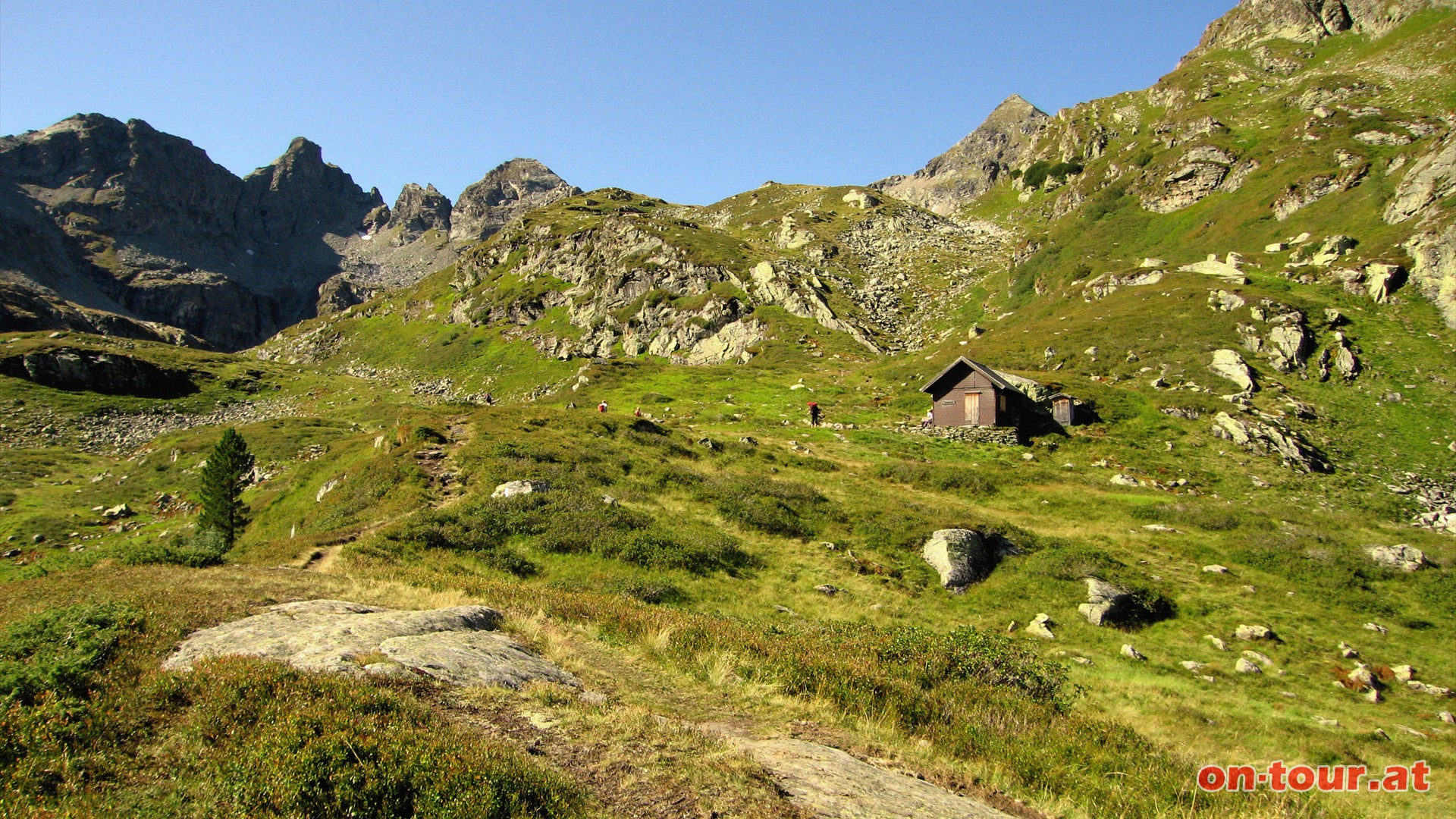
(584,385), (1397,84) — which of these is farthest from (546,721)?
(1397,84)

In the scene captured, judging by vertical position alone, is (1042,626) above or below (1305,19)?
below

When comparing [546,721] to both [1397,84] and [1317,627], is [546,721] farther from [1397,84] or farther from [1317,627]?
[1397,84]

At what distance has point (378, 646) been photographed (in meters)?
9.88

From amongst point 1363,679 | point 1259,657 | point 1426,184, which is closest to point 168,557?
point 1259,657

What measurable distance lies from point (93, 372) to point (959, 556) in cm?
9940

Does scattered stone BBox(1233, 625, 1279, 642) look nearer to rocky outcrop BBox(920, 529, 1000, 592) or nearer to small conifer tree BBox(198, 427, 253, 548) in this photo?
rocky outcrop BBox(920, 529, 1000, 592)

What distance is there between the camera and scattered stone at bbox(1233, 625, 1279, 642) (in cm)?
1856

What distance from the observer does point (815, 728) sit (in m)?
9.34

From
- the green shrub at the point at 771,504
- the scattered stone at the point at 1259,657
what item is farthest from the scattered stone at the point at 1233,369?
the green shrub at the point at 771,504

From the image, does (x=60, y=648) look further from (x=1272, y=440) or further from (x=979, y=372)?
(x=1272, y=440)

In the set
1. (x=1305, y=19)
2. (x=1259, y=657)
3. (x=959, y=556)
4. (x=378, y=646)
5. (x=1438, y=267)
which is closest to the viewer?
(x=378, y=646)

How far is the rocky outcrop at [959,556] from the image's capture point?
2269 cm

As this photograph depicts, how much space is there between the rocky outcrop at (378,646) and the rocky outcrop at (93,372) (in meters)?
90.8

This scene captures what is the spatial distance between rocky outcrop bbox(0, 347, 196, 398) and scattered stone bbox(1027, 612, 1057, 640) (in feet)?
325
